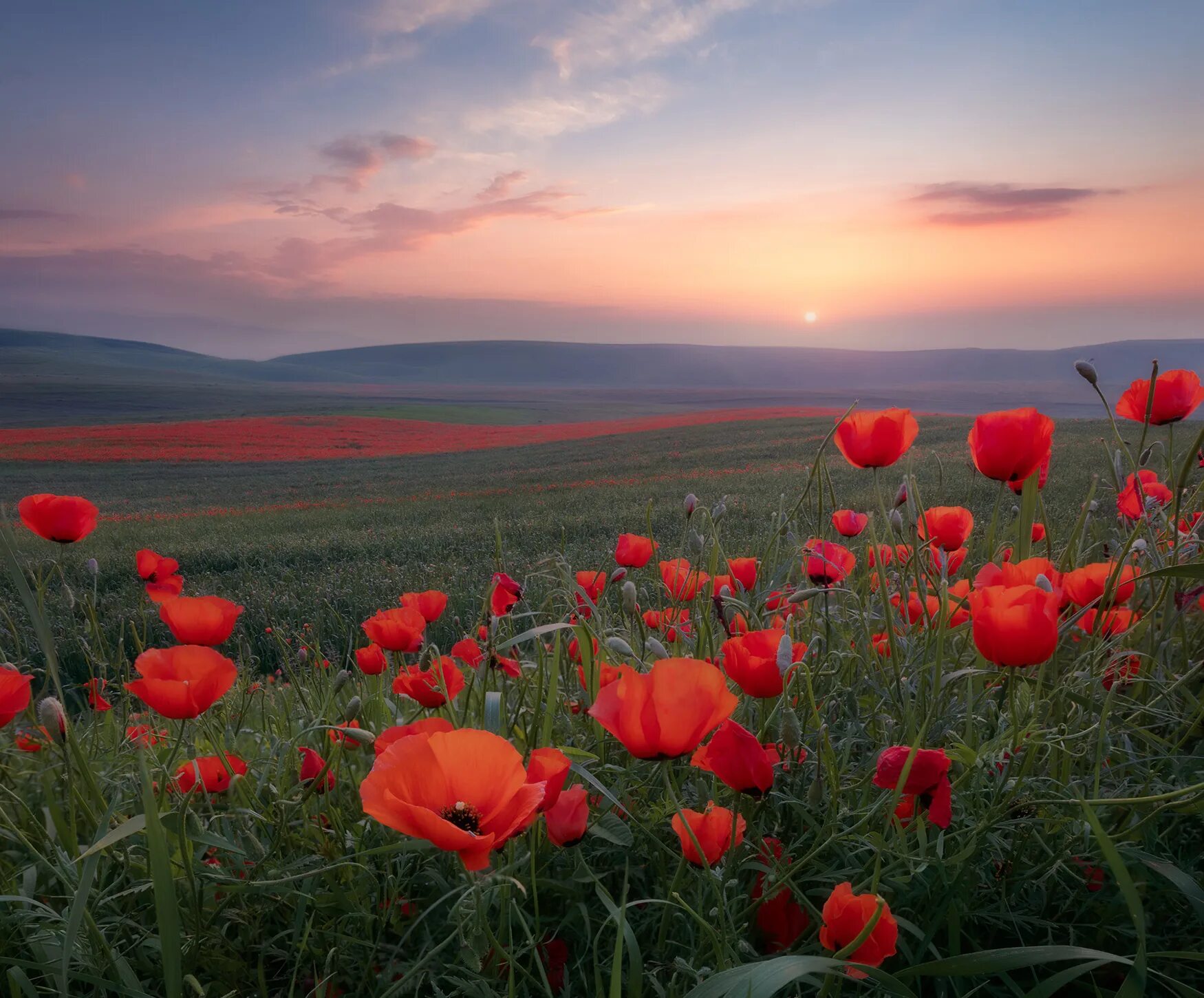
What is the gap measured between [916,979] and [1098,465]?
12955 mm

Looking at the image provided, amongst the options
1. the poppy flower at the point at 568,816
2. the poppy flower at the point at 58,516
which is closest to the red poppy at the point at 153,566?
the poppy flower at the point at 58,516

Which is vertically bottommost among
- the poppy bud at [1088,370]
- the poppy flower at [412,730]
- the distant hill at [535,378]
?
the poppy flower at [412,730]

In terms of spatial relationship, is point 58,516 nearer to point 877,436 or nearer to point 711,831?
point 711,831

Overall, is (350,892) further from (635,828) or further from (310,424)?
(310,424)

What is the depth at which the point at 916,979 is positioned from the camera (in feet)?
3.34

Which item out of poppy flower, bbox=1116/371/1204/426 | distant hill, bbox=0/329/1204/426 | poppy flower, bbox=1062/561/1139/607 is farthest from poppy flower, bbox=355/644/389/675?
distant hill, bbox=0/329/1204/426

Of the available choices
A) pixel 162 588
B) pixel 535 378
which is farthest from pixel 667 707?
pixel 535 378

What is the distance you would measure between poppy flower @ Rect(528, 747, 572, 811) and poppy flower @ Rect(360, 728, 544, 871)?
75mm

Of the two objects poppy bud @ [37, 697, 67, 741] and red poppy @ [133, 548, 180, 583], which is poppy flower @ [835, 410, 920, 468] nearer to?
poppy bud @ [37, 697, 67, 741]

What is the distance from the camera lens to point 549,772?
2.89 feet

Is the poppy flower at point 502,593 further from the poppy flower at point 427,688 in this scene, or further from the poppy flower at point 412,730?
the poppy flower at point 412,730

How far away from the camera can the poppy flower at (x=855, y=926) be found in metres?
0.87

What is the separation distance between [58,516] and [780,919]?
1.88 meters

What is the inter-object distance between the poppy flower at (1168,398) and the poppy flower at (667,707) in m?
1.35
